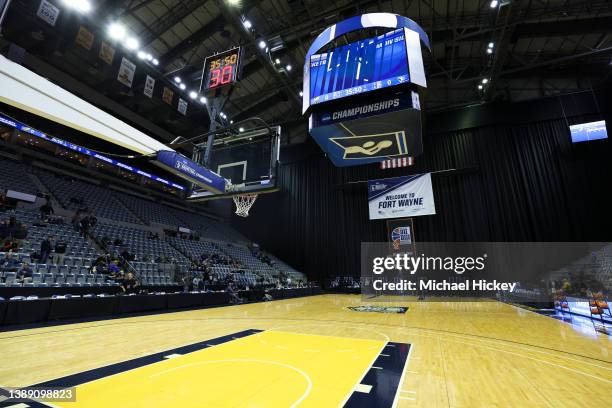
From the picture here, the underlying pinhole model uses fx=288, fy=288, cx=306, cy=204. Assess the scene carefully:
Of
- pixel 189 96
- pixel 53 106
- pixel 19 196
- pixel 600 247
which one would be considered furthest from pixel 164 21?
pixel 600 247

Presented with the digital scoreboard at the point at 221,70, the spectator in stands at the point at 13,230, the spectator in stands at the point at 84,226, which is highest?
the digital scoreboard at the point at 221,70

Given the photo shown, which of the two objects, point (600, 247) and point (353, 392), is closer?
point (353, 392)

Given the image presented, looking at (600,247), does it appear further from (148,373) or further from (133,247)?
(133,247)

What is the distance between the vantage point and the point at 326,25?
38.6 ft

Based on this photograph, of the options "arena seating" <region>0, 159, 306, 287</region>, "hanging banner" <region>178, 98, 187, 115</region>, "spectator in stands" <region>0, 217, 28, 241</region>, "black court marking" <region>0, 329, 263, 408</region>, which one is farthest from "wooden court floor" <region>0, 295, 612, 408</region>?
"hanging banner" <region>178, 98, 187, 115</region>

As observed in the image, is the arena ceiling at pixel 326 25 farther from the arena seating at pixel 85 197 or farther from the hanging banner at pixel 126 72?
the arena seating at pixel 85 197

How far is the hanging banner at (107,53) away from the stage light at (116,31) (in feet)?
1.52

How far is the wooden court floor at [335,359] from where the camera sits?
2.42 meters

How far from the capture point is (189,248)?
1407 centimetres

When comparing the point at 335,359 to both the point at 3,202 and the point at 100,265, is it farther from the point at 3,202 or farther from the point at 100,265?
the point at 3,202

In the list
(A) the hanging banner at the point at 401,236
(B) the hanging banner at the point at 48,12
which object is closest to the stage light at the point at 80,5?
(B) the hanging banner at the point at 48,12

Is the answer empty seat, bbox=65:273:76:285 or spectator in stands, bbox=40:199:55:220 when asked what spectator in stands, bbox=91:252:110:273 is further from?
spectator in stands, bbox=40:199:55:220

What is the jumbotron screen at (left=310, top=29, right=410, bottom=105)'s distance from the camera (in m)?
4.38

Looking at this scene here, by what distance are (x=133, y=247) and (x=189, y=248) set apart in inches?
126
